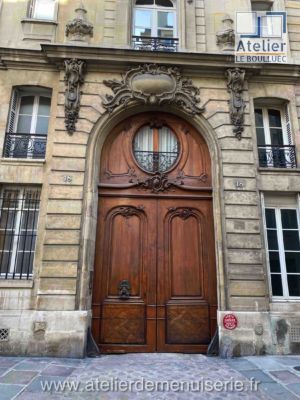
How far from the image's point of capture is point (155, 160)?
23.8 ft

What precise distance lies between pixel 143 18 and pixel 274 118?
447 cm

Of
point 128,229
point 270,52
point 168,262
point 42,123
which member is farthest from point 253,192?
point 42,123

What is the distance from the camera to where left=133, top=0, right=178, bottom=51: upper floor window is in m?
7.96

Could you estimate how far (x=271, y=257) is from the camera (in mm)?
6727

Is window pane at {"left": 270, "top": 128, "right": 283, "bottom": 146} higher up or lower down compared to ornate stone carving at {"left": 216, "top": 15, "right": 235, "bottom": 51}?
lower down

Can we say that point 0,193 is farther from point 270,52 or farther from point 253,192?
point 270,52

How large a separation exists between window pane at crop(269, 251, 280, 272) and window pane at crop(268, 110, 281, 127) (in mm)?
Answer: 3280

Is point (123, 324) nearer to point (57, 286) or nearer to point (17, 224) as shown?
point (57, 286)

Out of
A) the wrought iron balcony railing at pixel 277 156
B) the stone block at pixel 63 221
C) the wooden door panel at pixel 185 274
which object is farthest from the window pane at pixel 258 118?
the stone block at pixel 63 221

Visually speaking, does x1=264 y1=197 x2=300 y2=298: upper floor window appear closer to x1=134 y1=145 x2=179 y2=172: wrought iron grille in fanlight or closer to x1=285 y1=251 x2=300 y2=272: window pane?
x1=285 y1=251 x2=300 y2=272: window pane

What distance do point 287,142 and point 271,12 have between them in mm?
3886

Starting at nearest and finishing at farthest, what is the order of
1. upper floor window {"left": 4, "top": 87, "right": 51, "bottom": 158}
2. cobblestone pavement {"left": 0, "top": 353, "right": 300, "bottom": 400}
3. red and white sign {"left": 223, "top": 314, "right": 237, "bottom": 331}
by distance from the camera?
cobblestone pavement {"left": 0, "top": 353, "right": 300, "bottom": 400}
red and white sign {"left": 223, "top": 314, "right": 237, "bottom": 331}
upper floor window {"left": 4, "top": 87, "right": 51, "bottom": 158}

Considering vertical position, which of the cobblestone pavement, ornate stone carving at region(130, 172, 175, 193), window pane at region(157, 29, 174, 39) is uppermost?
window pane at region(157, 29, 174, 39)

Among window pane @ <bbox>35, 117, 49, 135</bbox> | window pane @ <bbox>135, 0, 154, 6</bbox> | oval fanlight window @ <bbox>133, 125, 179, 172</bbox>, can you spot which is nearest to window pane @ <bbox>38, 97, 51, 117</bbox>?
window pane @ <bbox>35, 117, 49, 135</bbox>
